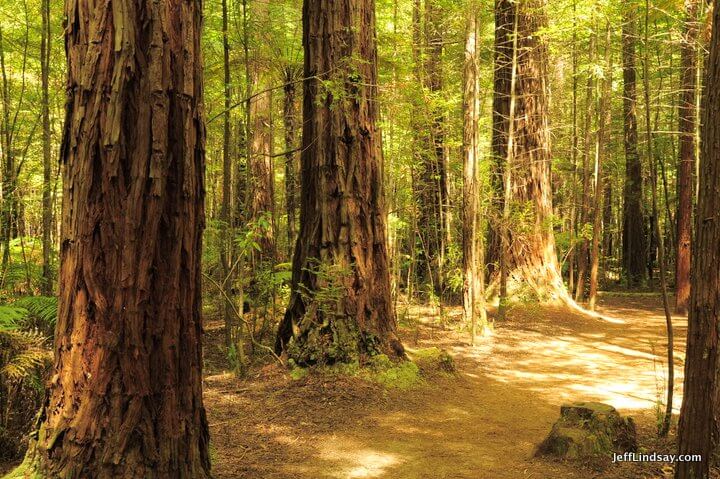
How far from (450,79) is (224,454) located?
1308cm

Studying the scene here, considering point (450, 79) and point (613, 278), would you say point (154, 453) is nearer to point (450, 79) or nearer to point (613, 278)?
point (450, 79)

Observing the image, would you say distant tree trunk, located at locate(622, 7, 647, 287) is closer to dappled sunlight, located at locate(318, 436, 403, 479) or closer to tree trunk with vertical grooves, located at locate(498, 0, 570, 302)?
tree trunk with vertical grooves, located at locate(498, 0, 570, 302)

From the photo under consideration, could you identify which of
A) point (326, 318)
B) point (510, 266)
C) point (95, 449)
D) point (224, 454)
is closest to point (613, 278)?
point (510, 266)

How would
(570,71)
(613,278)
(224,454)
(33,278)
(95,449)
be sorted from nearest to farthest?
(95,449)
(224,454)
(33,278)
(570,71)
(613,278)

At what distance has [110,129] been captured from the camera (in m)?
3.12

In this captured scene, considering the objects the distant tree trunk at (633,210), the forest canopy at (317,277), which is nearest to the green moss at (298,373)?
the forest canopy at (317,277)

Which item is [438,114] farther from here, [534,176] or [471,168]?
[534,176]

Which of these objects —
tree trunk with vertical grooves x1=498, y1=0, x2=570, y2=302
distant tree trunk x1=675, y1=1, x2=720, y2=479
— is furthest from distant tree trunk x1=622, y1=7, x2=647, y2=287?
distant tree trunk x1=675, y1=1, x2=720, y2=479

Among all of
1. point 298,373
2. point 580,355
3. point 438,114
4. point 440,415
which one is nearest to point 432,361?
point 440,415

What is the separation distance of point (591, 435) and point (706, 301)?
1.80m

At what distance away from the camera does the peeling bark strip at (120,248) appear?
3105 millimetres

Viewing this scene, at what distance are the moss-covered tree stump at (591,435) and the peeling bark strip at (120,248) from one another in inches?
134

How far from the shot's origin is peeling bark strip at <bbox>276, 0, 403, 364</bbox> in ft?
24.0

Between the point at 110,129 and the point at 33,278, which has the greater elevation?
the point at 110,129
